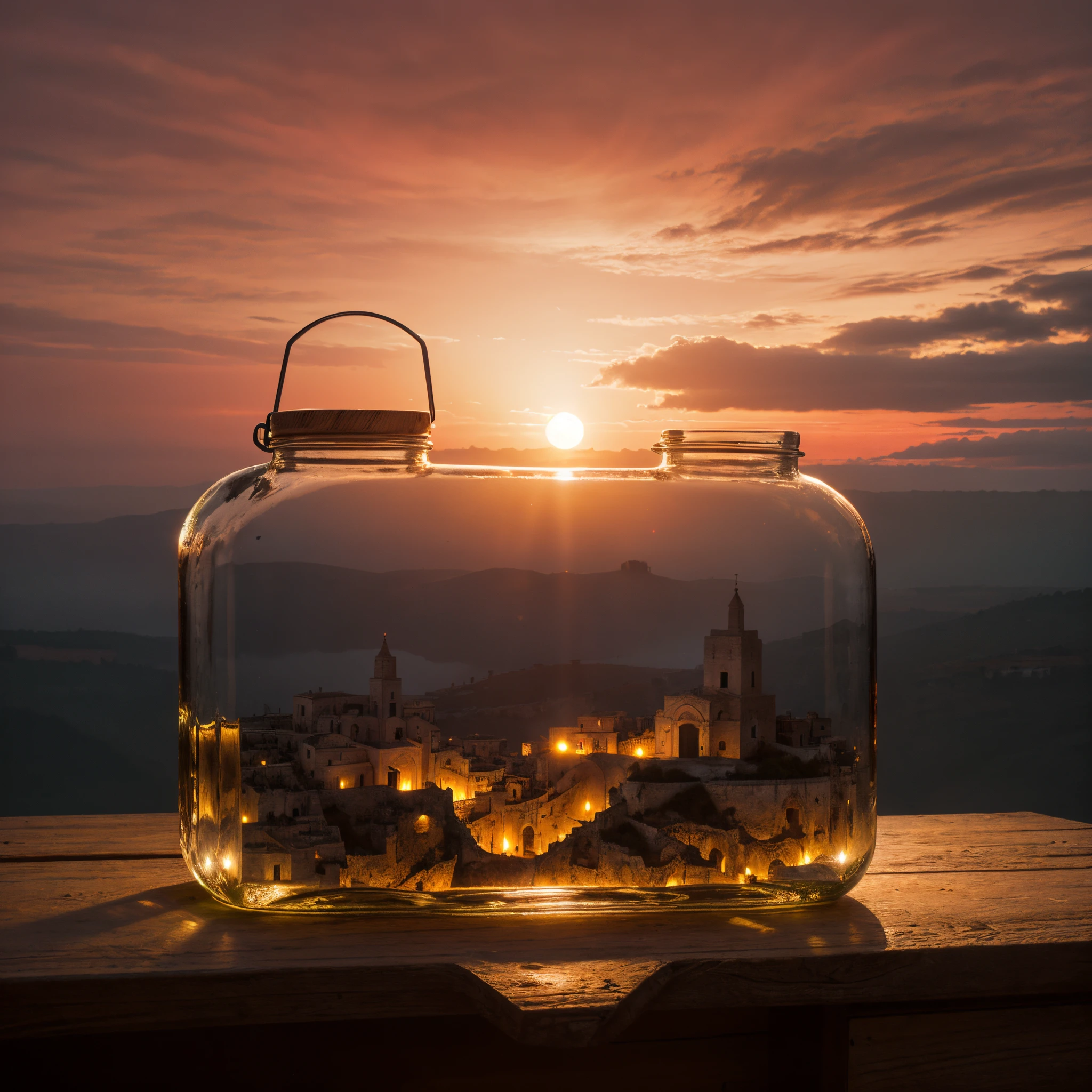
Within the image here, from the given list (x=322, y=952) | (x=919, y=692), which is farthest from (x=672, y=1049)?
(x=919, y=692)

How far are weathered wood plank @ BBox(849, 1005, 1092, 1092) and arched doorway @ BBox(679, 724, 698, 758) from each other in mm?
342

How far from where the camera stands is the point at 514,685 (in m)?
1.32

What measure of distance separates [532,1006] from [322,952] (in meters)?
0.26

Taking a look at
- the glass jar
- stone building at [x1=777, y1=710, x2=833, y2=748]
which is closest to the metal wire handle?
the glass jar

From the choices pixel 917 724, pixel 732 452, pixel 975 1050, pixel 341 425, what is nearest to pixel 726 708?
pixel 732 452

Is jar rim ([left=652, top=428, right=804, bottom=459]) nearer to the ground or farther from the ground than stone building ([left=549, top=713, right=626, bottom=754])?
farther from the ground

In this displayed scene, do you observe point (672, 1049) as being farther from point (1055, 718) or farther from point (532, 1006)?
point (1055, 718)

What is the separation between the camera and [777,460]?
4.61 feet

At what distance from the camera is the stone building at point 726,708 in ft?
4.25

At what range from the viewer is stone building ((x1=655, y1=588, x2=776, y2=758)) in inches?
51.1

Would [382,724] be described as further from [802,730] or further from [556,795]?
[802,730]

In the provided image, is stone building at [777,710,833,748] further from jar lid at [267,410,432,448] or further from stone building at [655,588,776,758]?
jar lid at [267,410,432,448]

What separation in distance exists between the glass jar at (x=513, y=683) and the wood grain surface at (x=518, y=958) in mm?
60

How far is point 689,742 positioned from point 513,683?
0.23m
